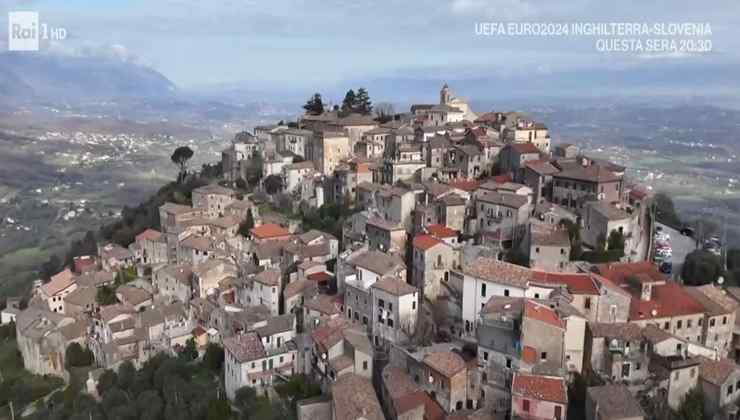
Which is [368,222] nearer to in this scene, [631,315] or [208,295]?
[208,295]

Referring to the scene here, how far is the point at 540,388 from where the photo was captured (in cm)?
2606

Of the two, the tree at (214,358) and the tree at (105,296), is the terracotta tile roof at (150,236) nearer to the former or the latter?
the tree at (105,296)

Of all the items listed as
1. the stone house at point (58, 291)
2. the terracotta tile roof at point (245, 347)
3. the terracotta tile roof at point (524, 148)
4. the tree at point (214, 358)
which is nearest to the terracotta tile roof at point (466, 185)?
the terracotta tile roof at point (524, 148)

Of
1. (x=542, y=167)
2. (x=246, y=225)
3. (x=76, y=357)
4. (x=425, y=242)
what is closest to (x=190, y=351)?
(x=76, y=357)

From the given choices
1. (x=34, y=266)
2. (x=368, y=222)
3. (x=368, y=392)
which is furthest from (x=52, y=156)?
(x=368, y=392)

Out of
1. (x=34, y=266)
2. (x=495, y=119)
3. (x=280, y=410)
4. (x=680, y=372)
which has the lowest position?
(x=34, y=266)

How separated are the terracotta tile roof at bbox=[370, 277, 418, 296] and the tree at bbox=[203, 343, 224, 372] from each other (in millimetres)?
10459

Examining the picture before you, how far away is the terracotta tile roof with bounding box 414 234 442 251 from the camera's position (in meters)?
36.8

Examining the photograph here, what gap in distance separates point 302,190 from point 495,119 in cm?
2216

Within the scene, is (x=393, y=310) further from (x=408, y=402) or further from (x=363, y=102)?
(x=363, y=102)

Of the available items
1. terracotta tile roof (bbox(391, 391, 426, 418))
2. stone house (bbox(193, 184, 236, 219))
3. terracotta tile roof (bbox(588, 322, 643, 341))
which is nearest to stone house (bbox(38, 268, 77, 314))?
stone house (bbox(193, 184, 236, 219))

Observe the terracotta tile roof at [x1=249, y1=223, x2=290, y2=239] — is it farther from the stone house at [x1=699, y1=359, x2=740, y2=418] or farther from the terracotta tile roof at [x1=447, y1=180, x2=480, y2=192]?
the stone house at [x1=699, y1=359, x2=740, y2=418]

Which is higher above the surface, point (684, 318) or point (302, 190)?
point (302, 190)

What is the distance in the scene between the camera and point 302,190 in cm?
5609
